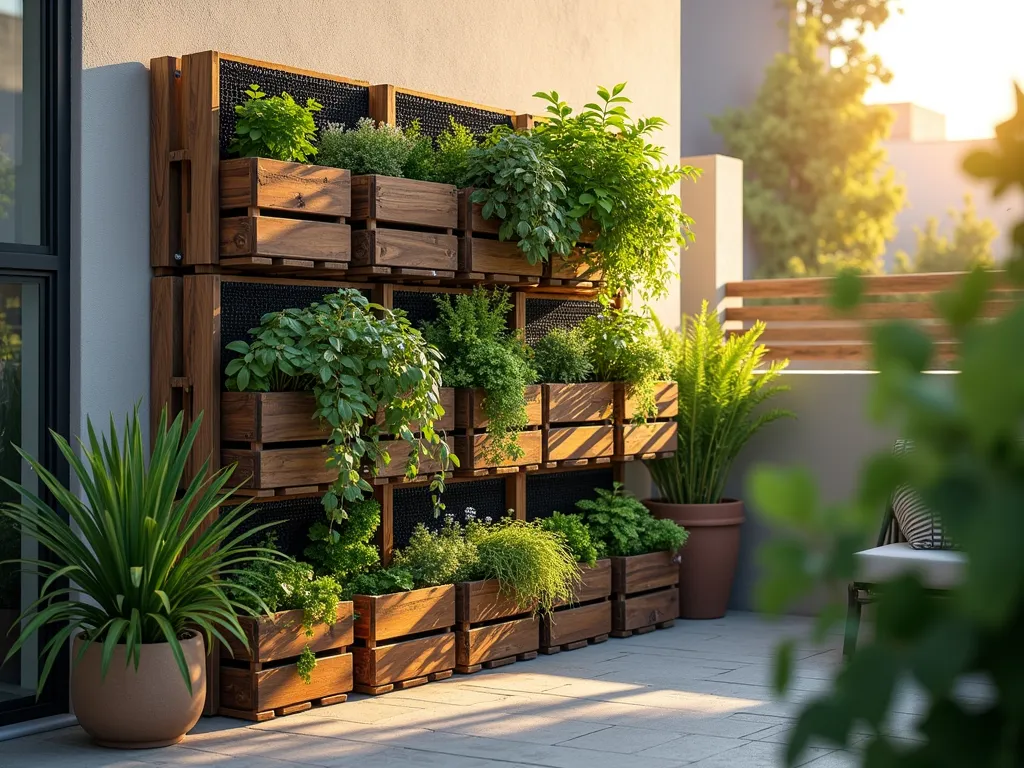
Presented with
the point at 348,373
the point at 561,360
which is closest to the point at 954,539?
the point at 348,373

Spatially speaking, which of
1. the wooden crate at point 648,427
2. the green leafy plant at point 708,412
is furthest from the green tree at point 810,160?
the wooden crate at point 648,427

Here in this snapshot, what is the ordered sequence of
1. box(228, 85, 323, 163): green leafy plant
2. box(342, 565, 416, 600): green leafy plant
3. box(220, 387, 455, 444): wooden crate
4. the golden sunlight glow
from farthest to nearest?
the golden sunlight glow, box(342, 565, 416, 600): green leafy plant, box(228, 85, 323, 163): green leafy plant, box(220, 387, 455, 444): wooden crate

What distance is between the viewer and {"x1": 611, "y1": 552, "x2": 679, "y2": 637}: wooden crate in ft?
21.5

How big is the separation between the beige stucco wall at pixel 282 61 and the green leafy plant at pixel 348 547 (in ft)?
3.14

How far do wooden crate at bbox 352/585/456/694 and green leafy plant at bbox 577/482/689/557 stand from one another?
127 cm

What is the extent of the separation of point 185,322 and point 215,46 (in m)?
1.15

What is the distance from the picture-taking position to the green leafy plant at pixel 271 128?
5020 millimetres

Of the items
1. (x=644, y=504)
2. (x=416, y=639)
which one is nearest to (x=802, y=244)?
(x=644, y=504)

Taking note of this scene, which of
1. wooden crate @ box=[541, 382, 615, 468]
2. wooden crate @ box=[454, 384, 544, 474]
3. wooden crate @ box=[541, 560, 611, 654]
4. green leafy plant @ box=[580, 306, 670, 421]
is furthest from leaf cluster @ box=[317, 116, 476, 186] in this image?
wooden crate @ box=[541, 560, 611, 654]

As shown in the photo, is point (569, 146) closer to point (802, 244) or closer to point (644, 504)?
point (644, 504)

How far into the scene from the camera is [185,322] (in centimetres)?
509

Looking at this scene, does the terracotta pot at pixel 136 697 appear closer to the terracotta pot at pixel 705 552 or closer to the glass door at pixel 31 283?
the glass door at pixel 31 283

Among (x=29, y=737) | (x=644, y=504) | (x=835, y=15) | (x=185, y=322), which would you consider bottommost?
(x=29, y=737)

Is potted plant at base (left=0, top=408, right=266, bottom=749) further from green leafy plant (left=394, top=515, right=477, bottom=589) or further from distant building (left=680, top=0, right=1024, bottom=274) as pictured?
distant building (left=680, top=0, right=1024, bottom=274)
